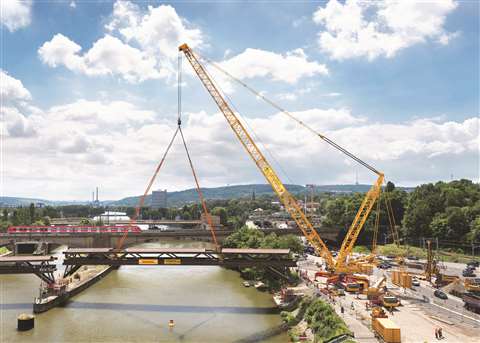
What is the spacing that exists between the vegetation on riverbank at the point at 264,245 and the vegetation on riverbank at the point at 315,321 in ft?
35.0

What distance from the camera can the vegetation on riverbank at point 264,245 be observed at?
5516 centimetres

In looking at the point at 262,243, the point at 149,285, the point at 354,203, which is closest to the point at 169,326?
the point at 149,285

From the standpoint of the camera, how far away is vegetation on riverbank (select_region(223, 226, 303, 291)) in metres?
55.2

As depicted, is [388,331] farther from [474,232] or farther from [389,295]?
[474,232]

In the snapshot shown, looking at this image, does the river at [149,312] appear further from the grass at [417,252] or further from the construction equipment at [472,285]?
the grass at [417,252]

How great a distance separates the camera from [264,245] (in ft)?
224

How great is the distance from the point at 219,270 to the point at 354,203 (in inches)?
1835

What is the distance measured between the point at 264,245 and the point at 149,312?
1106 inches

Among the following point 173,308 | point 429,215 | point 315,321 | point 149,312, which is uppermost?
point 429,215

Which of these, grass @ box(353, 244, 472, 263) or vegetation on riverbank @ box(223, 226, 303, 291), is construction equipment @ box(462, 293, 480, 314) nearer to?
vegetation on riverbank @ box(223, 226, 303, 291)

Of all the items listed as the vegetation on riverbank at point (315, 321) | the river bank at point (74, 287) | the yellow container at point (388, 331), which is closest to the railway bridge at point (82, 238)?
the river bank at point (74, 287)

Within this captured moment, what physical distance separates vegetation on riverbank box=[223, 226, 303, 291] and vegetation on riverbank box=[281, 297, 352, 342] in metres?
10.7

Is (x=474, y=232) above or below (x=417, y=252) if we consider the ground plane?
above

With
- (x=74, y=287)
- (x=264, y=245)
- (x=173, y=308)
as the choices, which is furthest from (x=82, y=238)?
(x=173, y=308)
